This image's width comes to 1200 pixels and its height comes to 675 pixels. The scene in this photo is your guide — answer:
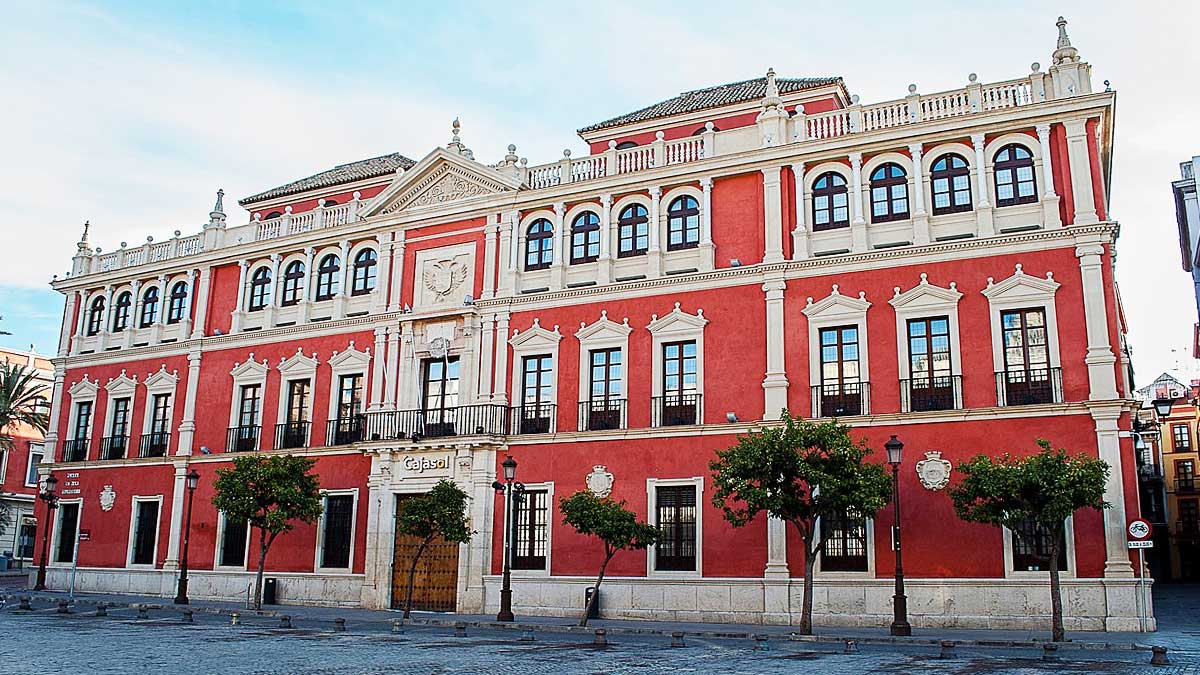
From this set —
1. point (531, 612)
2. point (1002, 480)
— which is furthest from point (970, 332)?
point (531, 612)

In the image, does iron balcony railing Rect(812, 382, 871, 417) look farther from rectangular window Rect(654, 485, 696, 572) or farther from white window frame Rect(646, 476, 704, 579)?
rectangular window Rect(654, 485, 696, 572)

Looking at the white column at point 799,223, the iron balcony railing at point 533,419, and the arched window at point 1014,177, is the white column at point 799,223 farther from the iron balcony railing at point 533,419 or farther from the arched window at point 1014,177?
the iron balcony railing at point 533,419

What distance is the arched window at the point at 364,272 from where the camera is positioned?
30.8 m

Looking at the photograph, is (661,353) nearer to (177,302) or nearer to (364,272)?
(364,272)

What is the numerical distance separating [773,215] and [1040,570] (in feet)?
32.8

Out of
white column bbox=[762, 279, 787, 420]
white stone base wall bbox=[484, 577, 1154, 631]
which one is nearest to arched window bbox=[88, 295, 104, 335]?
white stone base wall bbox=[484, 577, 1154, 631]

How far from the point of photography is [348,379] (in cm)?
3005

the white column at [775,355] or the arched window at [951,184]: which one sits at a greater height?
the arched window at [951,184]

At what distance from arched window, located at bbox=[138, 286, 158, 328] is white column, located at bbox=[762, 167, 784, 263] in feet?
71.3

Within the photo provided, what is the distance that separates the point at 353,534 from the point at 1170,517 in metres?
50.7

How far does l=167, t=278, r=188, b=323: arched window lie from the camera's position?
1355 inches

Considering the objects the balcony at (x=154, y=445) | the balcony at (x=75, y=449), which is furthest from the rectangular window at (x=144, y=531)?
the balcony at (x=75, y=449)

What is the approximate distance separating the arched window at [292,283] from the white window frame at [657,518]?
1389 cm

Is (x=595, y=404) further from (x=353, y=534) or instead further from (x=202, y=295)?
(x=202, y=295)
